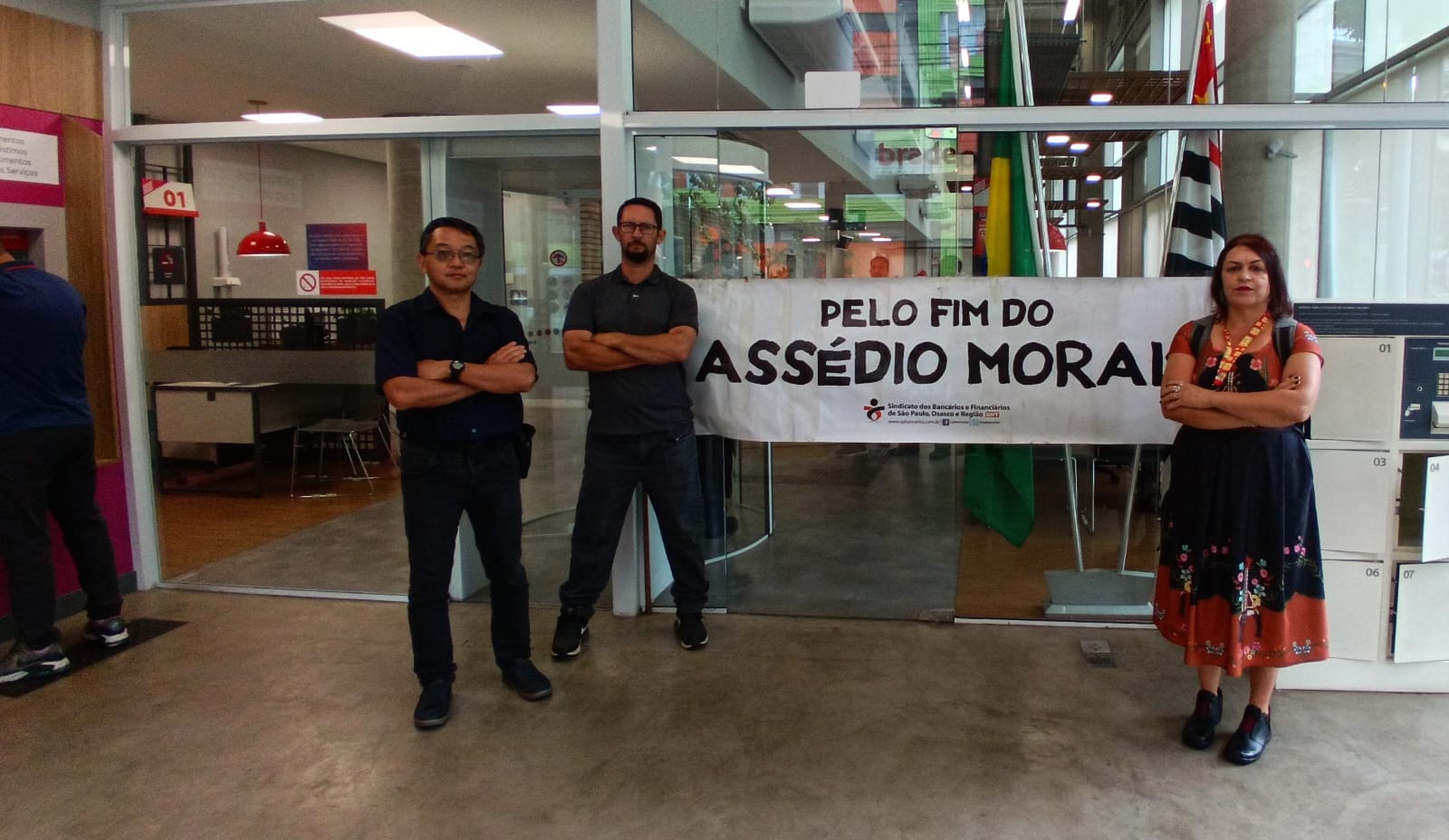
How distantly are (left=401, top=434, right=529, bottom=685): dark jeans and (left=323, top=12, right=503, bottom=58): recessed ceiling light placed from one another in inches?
88.9

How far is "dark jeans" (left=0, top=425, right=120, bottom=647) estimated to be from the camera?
3727 mm

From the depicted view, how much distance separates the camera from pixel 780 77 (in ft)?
13.8

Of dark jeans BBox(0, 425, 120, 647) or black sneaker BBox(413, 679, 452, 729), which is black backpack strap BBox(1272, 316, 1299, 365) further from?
dark jeans BBox(0, 425, 120, 647)

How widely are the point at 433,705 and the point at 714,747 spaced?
97cm

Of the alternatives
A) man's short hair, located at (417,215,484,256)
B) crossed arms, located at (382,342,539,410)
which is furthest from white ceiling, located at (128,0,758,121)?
crossed arms, located at (382,342,539,410)

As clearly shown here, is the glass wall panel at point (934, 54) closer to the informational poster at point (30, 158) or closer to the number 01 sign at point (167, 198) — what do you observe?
the informational poster at point (30, 158)

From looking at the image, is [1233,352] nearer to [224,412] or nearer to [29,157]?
[29,157]

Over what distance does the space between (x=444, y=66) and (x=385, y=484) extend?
3.97 metres

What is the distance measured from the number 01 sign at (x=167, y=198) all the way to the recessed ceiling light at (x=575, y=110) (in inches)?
89.4

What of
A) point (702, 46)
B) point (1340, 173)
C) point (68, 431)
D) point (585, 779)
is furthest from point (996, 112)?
point (68, 431)

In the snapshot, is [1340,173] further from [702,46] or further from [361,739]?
[361,739]

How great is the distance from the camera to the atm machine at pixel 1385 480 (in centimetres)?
336

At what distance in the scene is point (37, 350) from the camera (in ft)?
12.3

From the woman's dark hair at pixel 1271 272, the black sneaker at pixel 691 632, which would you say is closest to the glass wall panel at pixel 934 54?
the woman's dark hair at pixel 1271 272
